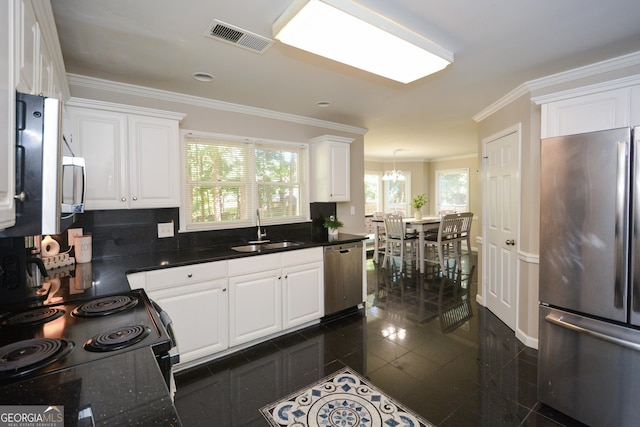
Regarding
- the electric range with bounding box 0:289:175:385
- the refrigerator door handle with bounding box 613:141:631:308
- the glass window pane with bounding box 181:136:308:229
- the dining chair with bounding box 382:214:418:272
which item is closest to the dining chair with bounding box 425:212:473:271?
the dining chair with bounding box 382:214:418:272

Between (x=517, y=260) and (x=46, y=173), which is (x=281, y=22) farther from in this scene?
(x=517, y=260)

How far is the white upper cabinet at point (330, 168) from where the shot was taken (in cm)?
375

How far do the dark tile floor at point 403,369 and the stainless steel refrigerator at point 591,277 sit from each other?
0.28 meters

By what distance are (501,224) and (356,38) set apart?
266cm

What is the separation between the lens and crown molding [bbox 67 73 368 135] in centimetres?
251

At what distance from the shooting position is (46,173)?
96 cm

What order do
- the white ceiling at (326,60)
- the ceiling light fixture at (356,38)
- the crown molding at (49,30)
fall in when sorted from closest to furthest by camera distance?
the crown molding at (49,30) → the ceiling light fixture at (356,38) → the white ceiling at (326,60)

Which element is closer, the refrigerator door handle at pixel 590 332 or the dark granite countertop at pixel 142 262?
the refrigerator door handle at pixel 590 332

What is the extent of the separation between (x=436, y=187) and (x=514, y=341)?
247 inches

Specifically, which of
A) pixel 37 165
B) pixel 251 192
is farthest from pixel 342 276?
pixel 37 165

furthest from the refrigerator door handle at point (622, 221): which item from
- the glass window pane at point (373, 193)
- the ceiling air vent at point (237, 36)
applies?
the glass window pane at point (373, 193)

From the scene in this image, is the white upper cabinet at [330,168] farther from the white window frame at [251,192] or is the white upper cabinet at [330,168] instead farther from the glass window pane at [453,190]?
the glass window pane at [453,190]

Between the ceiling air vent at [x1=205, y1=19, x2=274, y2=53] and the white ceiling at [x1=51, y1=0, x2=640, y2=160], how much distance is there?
4 cm

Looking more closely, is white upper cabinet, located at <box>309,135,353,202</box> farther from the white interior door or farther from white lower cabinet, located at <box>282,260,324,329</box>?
the white interior door
